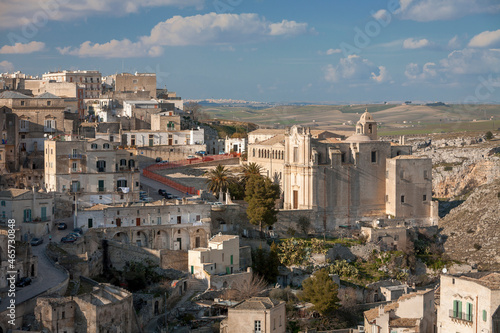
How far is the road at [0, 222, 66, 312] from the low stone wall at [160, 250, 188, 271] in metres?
7.57

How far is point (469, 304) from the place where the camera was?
3719 centimetres

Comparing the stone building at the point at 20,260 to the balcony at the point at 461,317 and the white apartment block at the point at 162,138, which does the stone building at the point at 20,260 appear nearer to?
the balcony at the point at 461,317

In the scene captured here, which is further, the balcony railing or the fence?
the fence

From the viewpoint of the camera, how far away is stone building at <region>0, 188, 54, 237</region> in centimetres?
4944

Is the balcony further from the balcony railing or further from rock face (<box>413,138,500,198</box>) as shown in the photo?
rock face (<box>413,138,500,198</box>)

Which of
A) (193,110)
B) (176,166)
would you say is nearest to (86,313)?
(176,166)

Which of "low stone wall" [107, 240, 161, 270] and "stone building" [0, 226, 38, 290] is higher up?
"stone building" [0, 226, 38, 290]

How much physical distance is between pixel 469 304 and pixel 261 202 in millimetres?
21895

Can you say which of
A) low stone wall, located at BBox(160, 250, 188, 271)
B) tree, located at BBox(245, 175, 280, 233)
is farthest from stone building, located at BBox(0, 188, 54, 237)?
tree, located at BBox(245, 175, 280, 233)

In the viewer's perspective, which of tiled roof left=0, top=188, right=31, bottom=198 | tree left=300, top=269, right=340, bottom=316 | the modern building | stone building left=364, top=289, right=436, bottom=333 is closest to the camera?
stone building left=364, top=289, right=436, bottom=333

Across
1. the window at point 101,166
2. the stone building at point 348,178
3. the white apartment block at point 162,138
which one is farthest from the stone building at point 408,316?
the white apartment block at point 162,138

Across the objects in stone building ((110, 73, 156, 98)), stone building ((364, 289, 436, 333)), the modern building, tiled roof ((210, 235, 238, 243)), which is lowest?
stone building ((364, 289, 436, 333))

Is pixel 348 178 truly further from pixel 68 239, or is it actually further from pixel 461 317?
pixel 461 317

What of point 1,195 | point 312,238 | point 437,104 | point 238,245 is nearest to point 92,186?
point 1,195
